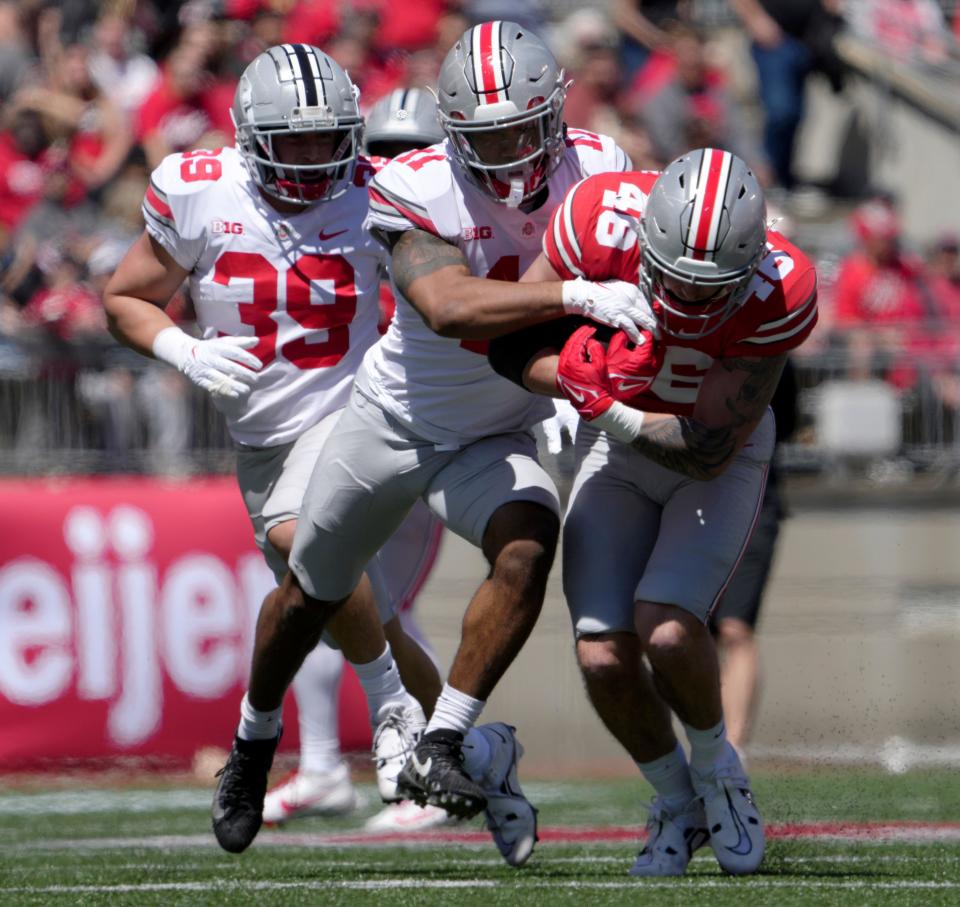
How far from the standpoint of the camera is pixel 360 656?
231 inches

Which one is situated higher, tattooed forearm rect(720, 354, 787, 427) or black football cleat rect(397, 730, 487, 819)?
tattooed forearm rect(720, 354, 787, 427)

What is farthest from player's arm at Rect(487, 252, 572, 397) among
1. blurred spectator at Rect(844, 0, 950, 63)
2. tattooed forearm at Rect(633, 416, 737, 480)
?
blurred spectator at Rect(844, 0, 950, 63)

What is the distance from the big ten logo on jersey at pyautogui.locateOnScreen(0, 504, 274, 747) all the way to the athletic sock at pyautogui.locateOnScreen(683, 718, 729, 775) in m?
3.67

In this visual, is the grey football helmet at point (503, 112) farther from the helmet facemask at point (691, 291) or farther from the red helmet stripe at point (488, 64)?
the helmet facemask at point (691, 291)

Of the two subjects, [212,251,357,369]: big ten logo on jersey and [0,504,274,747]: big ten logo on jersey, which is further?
[0,504,274,747]: big ten logo on jersey

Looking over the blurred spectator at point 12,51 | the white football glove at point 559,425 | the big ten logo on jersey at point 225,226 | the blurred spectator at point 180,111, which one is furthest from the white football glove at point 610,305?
the blurred spectator at point 12,51

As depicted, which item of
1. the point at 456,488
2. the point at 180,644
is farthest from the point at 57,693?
the point at 456,488

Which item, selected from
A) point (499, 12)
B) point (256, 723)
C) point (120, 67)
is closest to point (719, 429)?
point (256, 723)

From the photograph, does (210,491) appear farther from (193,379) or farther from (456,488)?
(456,488)

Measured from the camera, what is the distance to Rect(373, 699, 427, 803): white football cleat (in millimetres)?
5789

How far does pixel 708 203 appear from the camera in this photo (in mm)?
4500

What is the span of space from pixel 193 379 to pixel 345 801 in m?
1.91

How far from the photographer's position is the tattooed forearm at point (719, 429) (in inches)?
185

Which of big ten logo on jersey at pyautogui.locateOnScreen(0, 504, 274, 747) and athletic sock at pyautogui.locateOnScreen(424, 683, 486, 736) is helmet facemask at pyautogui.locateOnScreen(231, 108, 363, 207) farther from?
big ten logo on jersey at pyautogui.locateOnScreen(0, 504, 274, 747)
